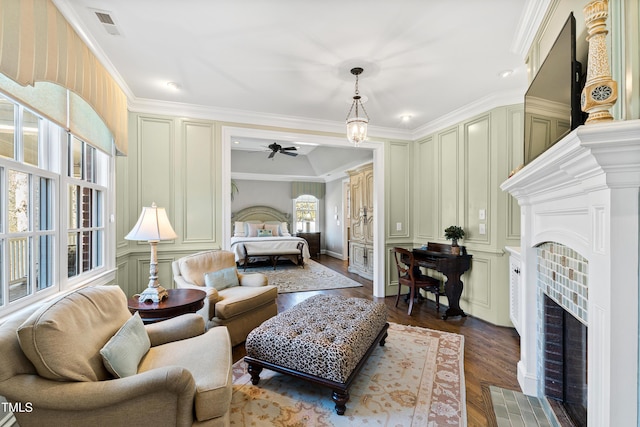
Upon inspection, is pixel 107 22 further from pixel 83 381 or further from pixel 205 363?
pixel 205 363

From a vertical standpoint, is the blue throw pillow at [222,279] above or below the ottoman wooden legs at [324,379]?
above

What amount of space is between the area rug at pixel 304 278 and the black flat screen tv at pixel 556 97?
397cm

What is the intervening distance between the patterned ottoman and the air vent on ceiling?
2458mm

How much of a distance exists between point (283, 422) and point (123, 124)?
297 cm

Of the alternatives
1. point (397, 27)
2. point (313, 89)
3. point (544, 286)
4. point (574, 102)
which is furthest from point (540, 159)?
point (313, 89)

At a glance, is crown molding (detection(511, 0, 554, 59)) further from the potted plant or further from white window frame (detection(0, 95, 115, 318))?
white window frame (detection(0, 95, 115, 318))

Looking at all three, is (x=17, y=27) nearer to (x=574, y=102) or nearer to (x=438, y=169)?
(x=574, y=102)

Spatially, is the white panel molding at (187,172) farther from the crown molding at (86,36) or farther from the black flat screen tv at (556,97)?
the black flat screen tv at (556,97)

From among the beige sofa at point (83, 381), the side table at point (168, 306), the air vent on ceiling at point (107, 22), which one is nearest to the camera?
the beige sofa at point (83, 381)

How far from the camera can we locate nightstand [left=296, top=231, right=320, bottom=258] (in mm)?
8969

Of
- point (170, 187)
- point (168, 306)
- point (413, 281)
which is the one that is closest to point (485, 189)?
point (413, 281)

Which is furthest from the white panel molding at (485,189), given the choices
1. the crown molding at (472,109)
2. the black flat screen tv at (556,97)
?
the black flat screen tv at (556,97)

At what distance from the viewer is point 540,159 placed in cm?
140

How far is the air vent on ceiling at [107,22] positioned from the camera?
6.49 feet
